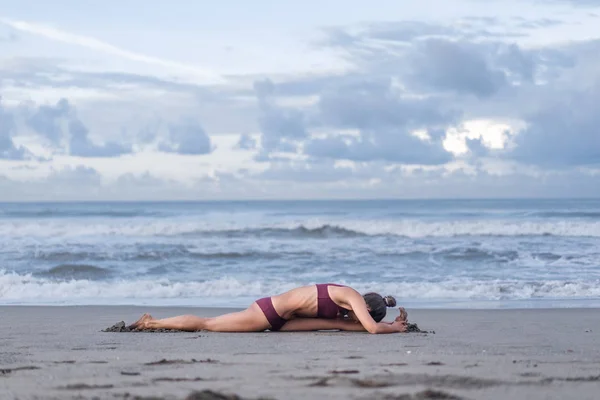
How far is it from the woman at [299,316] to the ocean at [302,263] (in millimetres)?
4054

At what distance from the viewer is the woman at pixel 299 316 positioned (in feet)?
22.6

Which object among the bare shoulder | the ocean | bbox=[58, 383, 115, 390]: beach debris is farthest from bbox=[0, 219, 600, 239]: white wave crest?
bbox=[58, 383, 115, 390]: beach debris

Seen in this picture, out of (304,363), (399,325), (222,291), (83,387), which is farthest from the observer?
(222,291)

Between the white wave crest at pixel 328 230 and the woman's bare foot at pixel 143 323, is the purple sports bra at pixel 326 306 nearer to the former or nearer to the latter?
the woman's bare foot at pixel 143 323

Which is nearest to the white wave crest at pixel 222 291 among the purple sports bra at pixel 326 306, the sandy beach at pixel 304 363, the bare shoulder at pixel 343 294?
the sandy beach at pixel 304 363

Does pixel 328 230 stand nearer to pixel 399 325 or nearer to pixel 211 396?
pixel 399 325

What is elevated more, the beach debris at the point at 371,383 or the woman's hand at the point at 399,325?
the beach debris at the point at 371,383

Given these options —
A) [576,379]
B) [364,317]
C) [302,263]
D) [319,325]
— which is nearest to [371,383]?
[576,379]

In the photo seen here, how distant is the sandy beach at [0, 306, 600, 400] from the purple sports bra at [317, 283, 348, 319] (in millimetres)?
254

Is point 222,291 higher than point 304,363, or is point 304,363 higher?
point 304,363

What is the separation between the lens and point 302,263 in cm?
1844

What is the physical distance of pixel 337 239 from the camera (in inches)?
1049

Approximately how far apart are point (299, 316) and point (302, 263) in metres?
11.3

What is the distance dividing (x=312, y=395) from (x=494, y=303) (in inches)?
309
